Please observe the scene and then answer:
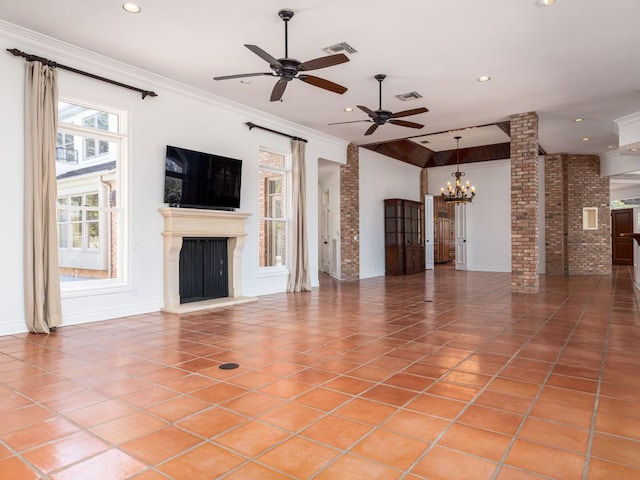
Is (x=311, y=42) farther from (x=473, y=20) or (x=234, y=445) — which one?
(x=234, y=445)

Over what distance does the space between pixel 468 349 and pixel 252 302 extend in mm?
3957

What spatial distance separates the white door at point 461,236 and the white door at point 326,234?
4.24m

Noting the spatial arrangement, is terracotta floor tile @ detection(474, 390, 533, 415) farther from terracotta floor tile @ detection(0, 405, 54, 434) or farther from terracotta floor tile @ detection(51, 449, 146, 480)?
terracotta floor tile @ detection(0, 405, 54, 434)

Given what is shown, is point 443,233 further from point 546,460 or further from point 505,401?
point 546,460

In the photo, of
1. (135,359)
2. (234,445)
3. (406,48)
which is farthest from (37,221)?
(406,48)

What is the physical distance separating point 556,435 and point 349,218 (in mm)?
8268

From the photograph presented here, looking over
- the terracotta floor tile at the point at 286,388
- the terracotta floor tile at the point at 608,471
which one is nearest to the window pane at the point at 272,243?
the terracotta floor tile at the point at 286,388

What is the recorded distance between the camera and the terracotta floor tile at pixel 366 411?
2438mm

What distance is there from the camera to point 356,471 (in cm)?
190

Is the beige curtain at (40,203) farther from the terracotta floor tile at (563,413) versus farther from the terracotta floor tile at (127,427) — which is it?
the terracotta floor tile at (563,413)

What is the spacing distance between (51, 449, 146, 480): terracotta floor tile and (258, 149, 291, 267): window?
6.02 metres

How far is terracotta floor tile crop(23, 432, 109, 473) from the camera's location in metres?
1.98


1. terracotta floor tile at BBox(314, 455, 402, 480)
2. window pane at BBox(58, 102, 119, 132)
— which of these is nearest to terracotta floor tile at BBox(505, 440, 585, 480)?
terracotta floor tile at BBox(314, 455, 402, 480)

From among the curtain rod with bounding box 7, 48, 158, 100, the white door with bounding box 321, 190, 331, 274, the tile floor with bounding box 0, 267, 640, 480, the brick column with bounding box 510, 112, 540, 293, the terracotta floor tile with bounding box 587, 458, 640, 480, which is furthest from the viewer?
the white door with bounding box 321, 190, 331, 274
